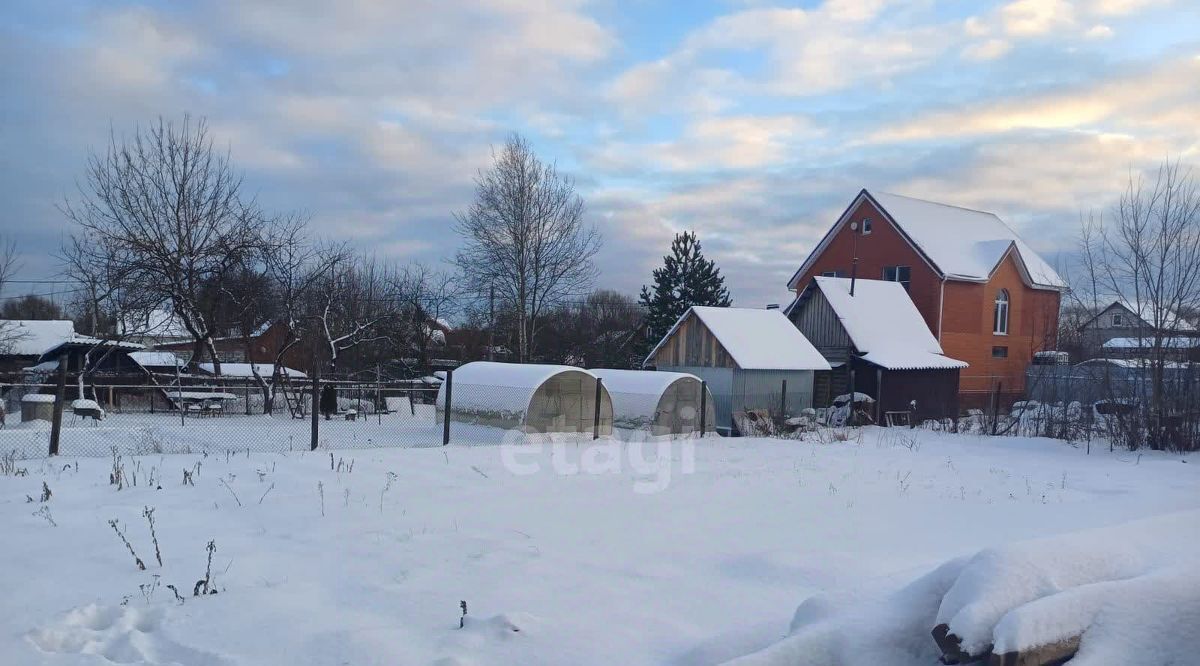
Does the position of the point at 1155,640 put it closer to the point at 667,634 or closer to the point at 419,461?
the point at 667,634

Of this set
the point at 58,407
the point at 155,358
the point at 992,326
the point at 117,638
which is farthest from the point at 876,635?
the point at 155,358

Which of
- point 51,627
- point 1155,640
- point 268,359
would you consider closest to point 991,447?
point 1155,640

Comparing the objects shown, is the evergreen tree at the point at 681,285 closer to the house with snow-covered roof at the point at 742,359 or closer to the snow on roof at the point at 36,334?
the house with snow-covered roof at the point at 742,359

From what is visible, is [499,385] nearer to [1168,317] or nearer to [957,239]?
[1168,317]

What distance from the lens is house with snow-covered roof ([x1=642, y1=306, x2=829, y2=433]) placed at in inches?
883

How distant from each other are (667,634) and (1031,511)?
20.4ft

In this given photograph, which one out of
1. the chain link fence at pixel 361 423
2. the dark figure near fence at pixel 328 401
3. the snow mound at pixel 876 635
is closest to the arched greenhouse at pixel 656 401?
the chain link fence at pixel 361 423

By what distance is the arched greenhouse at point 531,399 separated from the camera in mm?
14766

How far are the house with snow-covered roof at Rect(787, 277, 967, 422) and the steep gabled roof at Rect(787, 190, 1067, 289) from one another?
4.22 metres

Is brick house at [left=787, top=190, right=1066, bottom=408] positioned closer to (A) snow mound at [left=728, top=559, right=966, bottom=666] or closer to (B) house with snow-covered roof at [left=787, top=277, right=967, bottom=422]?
(B) house with snow-covered roof at [left=787, top=277, right=967, bottom=422]

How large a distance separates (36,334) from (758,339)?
3700cm

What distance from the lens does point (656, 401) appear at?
16469 mm

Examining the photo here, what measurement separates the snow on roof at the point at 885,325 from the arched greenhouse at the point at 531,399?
43.6ft

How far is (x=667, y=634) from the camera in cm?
476
